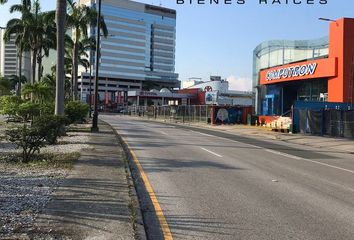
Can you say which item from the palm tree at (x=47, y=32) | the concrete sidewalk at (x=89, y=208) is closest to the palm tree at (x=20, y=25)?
the palm tree at (x=47, y=32)

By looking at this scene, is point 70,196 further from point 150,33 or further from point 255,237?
point 150,33

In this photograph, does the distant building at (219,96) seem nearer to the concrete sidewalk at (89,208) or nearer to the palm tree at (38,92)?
the palm tree at (38,92)

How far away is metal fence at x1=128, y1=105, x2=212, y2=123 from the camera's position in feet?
204

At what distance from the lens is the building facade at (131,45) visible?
16462 cm

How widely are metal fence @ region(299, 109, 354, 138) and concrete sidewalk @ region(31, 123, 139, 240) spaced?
23.0 meters

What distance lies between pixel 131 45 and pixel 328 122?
148540mm

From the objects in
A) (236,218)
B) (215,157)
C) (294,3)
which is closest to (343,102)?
(294,3)

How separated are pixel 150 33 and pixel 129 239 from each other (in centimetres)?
18348

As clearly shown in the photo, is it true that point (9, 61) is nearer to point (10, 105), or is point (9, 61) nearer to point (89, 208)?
point (10, 105)

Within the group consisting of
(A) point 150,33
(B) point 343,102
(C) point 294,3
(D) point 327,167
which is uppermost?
(A) point 150,33

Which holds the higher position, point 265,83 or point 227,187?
point 265,83

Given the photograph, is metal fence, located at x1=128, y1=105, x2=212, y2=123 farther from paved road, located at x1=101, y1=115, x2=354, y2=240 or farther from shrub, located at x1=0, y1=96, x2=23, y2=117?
paved road, located at x1=101, y1=115, x2=354, y2=240

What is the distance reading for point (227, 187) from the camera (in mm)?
11375

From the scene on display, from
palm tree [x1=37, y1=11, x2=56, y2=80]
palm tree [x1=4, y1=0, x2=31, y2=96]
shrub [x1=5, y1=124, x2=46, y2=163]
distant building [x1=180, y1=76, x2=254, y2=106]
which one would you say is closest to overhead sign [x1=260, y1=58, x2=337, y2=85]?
palm tree [x1=37, y1=11, x2=56, y2=80]
